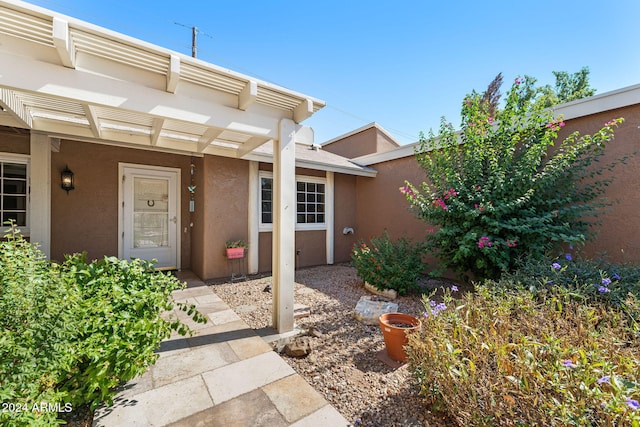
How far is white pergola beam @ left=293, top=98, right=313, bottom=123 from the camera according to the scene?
3.21 meters

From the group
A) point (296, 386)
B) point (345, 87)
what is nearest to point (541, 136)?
point (296, 386)

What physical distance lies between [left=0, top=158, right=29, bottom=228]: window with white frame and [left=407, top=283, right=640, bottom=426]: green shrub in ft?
22.8

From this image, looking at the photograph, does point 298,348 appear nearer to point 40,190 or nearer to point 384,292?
point 384,292

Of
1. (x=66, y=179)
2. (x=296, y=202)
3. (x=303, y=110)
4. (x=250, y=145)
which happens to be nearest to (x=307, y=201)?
(x=296, y=202)

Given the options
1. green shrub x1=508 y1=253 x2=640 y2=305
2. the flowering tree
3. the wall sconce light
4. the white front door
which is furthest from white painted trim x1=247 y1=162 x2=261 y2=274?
green shrub x1=508 y1=253 x2=640 y2=305

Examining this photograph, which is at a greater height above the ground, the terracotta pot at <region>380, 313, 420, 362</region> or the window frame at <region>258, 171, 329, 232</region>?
the window frame at <region>258, 171, 329, 232</region>

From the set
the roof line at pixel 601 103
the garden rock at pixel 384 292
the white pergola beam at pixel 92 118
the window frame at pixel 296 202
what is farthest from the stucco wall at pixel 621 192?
the white pergola beam at pixel 92 118

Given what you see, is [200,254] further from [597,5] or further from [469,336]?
[597,5]

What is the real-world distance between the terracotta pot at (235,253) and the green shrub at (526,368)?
4406 mm

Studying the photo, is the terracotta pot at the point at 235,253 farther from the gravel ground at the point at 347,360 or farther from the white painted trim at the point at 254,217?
the gravel ground at the point at 347,360

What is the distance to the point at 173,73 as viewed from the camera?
2445 mm

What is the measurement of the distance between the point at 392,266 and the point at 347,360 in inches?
95.0

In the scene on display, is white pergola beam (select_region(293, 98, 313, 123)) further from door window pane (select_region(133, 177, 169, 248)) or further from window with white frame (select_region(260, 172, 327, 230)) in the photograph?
door window pane (select_region(133, 177, 169, 248))

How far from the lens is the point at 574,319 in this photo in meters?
2.26
